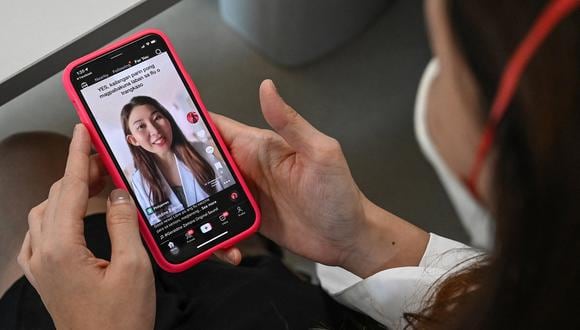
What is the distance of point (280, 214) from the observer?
2.18 feet

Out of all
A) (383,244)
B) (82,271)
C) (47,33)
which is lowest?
(383,244)

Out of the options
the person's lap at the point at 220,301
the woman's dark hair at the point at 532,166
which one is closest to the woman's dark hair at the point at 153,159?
the person's lap at the point at 220,301

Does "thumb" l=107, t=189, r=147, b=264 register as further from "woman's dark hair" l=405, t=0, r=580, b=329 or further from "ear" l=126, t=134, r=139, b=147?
"woman's dark hair" l=405, t=0, r=580, b=329

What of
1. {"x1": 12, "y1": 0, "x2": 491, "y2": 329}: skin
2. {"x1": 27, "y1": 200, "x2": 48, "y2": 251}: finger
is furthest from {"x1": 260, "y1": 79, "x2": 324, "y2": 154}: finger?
{"x1": 27, "y1": 200, "x2": 48, "y2": 251}: finger

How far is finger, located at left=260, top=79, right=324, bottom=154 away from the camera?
554 mm

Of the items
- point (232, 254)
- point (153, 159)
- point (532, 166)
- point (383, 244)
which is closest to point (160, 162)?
point (153, 159)

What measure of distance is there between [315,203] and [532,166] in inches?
12.2

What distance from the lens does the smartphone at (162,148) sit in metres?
0.59

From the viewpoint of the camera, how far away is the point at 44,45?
1.91 ft

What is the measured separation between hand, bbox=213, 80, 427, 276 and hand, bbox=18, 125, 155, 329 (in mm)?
→ 155

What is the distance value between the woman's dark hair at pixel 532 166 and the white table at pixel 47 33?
374 millimetres

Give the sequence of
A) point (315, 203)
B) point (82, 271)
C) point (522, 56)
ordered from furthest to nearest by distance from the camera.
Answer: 1. point (315, 203)
2. point (82, 271)
3. point (522, 56)

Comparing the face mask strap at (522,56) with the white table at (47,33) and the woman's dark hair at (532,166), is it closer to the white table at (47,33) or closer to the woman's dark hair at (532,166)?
the woman's dark hair at (532,166)

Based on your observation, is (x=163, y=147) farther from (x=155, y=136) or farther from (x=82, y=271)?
(x=82, y=271)
